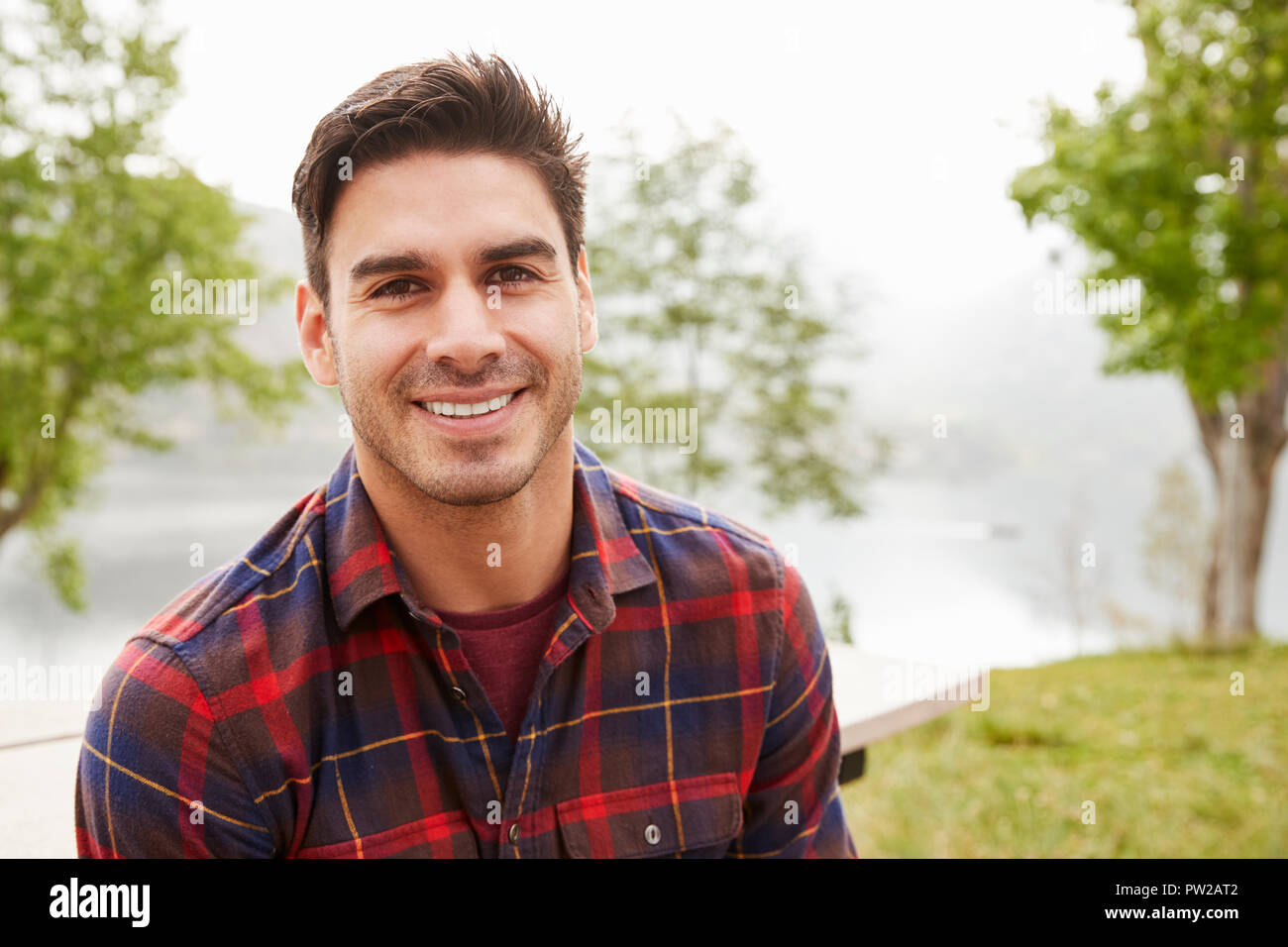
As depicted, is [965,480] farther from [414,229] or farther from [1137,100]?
[414,229]

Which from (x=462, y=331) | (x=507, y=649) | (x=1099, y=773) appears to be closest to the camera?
(x=462, y=331)

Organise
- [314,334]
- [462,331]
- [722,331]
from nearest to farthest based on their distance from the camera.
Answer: [462,331], [314,334], [722,331]

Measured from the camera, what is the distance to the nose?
1.26 m

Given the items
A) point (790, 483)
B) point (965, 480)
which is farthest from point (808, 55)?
point (965, 480)

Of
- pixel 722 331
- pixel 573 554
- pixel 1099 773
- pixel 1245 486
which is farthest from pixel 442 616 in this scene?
pixel 1245 486

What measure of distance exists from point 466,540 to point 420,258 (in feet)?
1.35

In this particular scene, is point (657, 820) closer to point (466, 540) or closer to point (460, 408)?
point (466, 540)

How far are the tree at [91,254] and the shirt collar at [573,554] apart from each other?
24.9ft

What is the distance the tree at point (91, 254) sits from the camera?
7805 mm

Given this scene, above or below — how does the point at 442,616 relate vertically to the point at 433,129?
below

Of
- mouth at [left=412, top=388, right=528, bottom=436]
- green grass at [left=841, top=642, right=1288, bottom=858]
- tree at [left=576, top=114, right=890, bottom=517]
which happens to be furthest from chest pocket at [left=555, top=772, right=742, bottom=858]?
tree at [left=576, top=114, right=890, bottom=517]

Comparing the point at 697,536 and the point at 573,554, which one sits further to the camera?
the point at 697,536

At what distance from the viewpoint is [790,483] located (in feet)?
25.6

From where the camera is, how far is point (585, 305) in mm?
1576
